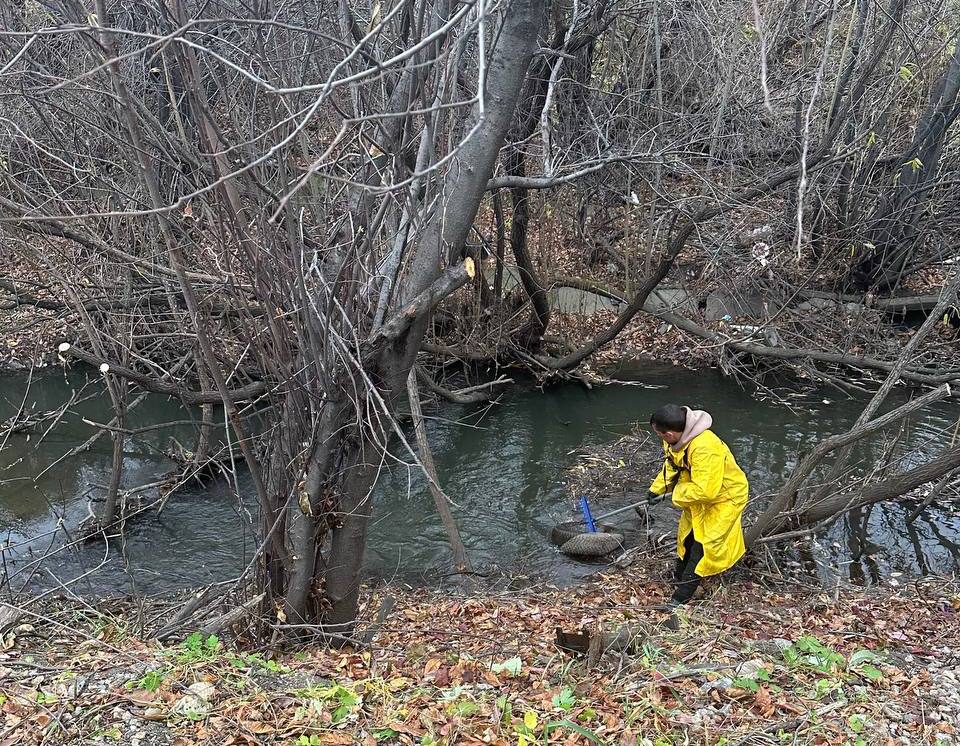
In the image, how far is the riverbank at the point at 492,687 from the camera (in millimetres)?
3570

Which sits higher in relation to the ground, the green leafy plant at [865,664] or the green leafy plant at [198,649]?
the green leafy plant at [865,664]

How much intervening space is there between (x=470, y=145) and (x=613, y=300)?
9616 mm

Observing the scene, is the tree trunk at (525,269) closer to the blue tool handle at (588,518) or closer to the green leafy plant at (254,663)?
the blue tool handle at (588,518)

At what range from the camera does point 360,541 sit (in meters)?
4.94

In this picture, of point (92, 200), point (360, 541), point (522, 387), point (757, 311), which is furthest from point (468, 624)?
point (757, 311)

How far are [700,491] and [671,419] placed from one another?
0.60 metres

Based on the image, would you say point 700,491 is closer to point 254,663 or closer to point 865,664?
point 865,664

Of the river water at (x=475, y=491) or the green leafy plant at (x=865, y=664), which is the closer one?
the green leafy plant at (x=865, y=664)

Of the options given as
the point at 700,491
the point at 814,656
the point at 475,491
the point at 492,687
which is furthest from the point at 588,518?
the point at 492,687

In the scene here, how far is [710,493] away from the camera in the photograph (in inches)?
241

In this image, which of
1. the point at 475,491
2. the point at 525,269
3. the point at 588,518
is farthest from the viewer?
the point at 525,269

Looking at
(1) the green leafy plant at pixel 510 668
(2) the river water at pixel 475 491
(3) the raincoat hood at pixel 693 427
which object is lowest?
(2) the river water at pixel 475 491

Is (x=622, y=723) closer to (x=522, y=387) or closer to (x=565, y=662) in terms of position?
(x=565, y=662)

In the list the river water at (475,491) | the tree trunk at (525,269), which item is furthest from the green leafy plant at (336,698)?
the tree trunk at (525,269)
